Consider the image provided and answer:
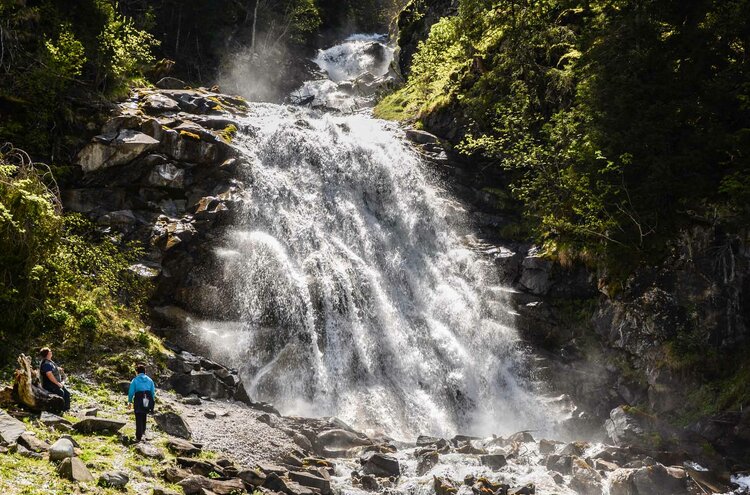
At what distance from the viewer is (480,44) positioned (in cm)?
3291

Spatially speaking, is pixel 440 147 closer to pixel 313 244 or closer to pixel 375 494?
pixel 313 244


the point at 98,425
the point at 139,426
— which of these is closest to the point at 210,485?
the point at 139,426

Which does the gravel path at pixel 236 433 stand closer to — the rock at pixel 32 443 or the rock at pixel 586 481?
the rock at pixel 32 443

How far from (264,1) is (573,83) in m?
35.3

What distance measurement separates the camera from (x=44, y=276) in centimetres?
1623

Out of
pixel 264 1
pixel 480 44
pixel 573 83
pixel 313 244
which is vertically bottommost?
pixel 313 244

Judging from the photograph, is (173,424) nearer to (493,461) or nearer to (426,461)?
(426,461)

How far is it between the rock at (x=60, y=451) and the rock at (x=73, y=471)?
19 centimetres

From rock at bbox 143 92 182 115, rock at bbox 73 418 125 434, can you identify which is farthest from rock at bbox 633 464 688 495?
rock at bbox 143 92 182 115

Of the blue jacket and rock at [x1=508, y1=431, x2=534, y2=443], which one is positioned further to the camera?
rock at [x1=508, y1=431, x2=534, y2=443]

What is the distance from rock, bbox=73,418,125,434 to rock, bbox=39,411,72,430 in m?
0.19

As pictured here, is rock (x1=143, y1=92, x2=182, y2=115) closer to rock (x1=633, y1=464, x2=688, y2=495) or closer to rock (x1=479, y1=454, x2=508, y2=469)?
A: rock (x1=479, y1=454, x2=508, y2=469)

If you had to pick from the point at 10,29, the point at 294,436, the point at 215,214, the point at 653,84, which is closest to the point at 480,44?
the point at 653,84

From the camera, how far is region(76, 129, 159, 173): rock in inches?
896
